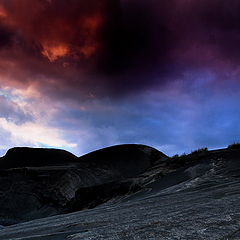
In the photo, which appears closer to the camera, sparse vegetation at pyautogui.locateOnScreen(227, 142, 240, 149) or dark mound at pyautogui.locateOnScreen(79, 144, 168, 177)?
sparse vegetation at pyautogui.locateOnScreen(227, 142, 240, 149)

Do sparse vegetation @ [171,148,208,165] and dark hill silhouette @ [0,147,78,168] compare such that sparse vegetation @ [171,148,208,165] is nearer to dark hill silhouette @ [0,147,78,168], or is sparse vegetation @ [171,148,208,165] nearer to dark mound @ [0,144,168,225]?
dark mound @ [0,144,168,225]

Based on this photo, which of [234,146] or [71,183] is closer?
[234,146]

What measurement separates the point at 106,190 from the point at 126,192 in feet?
7.32

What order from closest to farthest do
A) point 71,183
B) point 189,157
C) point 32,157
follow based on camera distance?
point 189,157 → point 71,183 → point 32,157

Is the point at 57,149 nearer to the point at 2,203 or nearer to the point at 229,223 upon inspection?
the point at 2,203

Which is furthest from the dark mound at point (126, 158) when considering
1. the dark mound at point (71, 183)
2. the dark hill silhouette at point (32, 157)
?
the dark hill silhouette at point (32, 157)

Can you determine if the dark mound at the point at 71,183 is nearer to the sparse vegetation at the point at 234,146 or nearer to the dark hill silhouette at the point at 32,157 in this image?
the dark hill silhouette at the point at 32,157

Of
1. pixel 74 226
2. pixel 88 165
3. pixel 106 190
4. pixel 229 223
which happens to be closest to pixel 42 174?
pixel 88 165

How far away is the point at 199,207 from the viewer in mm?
7785

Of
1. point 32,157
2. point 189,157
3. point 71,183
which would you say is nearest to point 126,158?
point 71,183

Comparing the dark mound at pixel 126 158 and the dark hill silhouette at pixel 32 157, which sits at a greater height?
the dark hill silhouette at pixel 32 157

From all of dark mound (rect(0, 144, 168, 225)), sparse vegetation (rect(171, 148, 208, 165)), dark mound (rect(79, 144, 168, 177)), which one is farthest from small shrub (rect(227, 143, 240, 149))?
dark mound (rect(79, 144, 168, 177))

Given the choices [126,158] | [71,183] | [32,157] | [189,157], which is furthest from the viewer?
[32,157]

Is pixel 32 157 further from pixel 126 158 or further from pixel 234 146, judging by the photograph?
pixel 234 146
